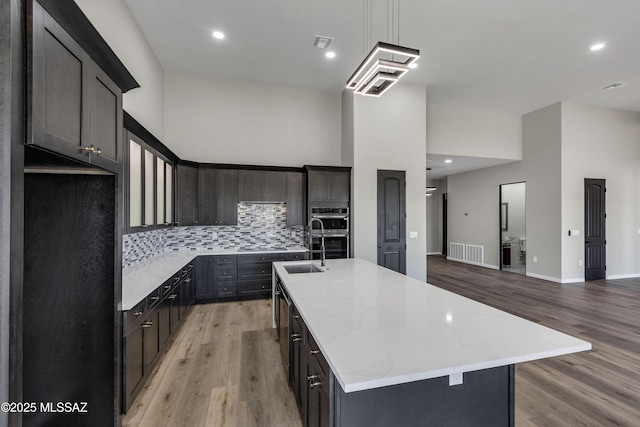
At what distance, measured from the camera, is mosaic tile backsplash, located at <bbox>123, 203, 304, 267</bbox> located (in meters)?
4.92

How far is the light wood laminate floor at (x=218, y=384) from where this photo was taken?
6.71ft

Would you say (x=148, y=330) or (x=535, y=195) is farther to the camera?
(x=535, y=195)

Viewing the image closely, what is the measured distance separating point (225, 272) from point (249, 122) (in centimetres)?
271

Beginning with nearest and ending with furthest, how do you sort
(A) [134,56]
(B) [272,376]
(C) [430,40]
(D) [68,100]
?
(D) [68,100] → (B) [272,376] → (A) [134,56] → (C) [430,40]

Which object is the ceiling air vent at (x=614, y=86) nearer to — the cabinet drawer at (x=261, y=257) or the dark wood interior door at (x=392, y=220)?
the dark wood interior door at (x=392, y=220)

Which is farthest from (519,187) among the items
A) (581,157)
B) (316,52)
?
(316,52)

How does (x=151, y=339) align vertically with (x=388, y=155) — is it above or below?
below

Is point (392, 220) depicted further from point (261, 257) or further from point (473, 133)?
point (473, 133)

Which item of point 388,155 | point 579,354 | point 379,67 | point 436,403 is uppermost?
point 379,67

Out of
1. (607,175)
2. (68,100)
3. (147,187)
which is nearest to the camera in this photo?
(68,100)

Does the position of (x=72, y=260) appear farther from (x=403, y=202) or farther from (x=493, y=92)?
(x=493, y=92)

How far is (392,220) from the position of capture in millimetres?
5176

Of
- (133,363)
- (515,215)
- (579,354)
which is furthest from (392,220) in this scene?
(515,215)

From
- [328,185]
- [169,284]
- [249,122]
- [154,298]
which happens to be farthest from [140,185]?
[328,185]
